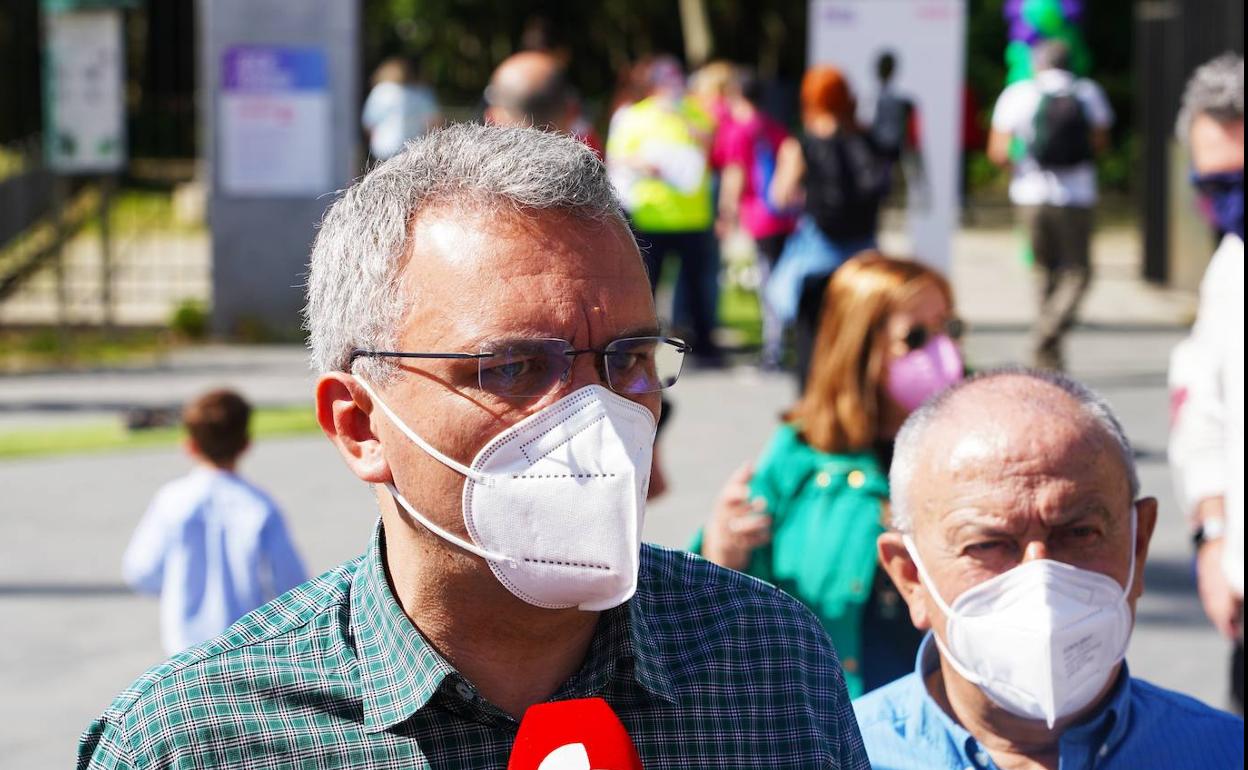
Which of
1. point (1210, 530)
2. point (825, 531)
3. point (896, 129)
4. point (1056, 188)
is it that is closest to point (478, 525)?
point (825, 531)

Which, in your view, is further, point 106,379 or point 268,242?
point 268,242

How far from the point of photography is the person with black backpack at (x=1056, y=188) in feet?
37.9

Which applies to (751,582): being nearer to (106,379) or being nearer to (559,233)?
(559,233)

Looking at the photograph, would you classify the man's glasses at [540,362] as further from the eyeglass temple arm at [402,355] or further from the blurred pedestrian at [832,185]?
the blurred pedestrian at [832,185]

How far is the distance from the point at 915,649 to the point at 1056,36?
12.3 metres

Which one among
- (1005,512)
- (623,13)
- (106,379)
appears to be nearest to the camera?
(1005,512)

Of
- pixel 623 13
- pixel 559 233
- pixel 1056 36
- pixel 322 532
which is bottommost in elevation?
pixel 322 532

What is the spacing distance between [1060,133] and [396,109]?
6.36 metres

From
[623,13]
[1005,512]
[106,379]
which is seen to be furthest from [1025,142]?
[623,13]

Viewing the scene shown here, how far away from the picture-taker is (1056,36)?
15.3 m

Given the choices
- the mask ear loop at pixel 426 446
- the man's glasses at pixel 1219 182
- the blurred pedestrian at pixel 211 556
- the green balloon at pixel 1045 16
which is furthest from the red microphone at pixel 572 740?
the green balloon at pixel 1045 16

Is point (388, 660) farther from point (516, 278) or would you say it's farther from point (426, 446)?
point (516, 278)

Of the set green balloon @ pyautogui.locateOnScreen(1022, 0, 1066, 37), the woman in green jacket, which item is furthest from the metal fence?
the woman in green jacket

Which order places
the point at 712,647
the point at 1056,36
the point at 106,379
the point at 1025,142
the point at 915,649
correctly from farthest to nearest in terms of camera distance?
the point at 1056,36, the point at 106,379, the point at 1025,142, the point at 915,649, the point at 712,647
